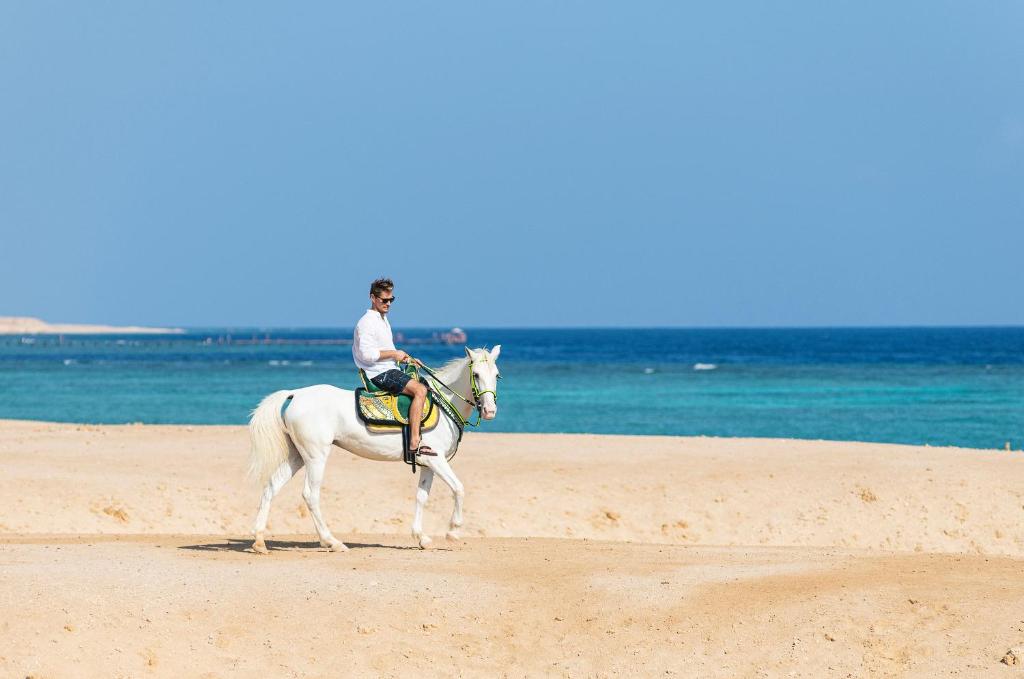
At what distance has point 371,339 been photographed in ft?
49.8

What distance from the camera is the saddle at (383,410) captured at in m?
15.5

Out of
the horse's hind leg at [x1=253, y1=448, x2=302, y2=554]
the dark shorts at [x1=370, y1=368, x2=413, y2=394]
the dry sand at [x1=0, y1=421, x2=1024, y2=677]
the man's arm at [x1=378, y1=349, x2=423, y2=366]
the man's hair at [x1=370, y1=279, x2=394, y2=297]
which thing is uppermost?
the man's hair at [x1=370, y1=279, x2=394, y2=297]

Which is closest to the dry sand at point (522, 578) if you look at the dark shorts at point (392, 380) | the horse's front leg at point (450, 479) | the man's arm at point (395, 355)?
the horse's front leg at point (450, 479)

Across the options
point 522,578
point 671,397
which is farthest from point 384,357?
point 671,397

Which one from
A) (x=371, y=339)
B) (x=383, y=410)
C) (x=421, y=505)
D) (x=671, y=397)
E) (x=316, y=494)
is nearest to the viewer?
(x=371, y=339)

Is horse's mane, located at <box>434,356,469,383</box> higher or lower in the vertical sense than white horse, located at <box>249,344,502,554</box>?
higher

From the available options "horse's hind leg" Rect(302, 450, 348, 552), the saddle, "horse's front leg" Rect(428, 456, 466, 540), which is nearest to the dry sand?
"horse's front leg" Rect(428, 456, 466, 540)

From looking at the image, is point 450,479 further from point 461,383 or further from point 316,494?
point 316,494

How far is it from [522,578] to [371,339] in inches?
137

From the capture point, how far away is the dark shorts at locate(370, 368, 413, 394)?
15.5 meters

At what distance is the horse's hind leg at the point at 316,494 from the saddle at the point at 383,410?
0.60 meters

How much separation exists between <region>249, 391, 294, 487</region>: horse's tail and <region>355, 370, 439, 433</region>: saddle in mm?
947

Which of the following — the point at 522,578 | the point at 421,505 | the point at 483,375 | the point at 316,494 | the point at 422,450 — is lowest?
the point at 522,578

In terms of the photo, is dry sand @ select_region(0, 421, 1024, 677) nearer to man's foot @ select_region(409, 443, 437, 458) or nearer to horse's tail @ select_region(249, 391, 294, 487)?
horse's tail @ select_region(249, 391, 294, 487)
